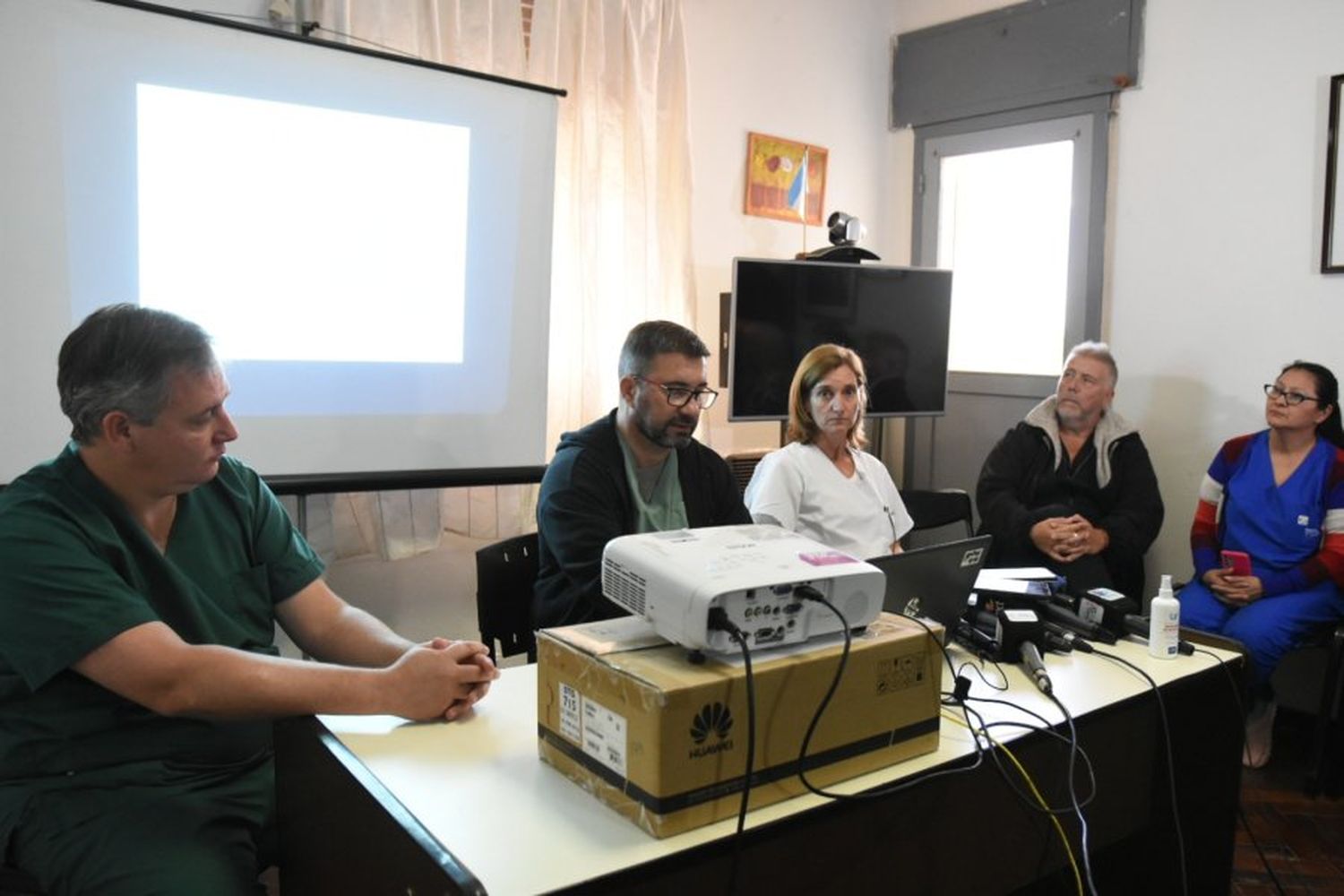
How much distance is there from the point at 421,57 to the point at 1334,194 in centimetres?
294

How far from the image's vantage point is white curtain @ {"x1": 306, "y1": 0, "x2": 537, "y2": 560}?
2852 millimetres

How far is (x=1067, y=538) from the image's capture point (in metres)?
3.27

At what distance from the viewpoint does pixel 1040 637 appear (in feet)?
5.81

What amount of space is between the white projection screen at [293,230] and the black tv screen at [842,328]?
0.83m

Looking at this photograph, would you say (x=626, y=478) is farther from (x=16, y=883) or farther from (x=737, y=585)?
(x=16, y=883)

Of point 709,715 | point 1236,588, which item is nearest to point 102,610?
point 709,715

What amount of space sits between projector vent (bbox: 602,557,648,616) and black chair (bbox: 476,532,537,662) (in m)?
0.93

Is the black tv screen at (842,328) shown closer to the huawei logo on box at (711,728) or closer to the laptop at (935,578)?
the laptop at (935,578)

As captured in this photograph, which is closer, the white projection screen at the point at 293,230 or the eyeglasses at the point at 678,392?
the eyeglasses at the point at 678,392

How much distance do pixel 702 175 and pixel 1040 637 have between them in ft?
8.50

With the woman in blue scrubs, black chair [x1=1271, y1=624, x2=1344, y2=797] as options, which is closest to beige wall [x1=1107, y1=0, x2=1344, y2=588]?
the woman in blue scrubs

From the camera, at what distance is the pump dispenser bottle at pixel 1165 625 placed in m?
1.81

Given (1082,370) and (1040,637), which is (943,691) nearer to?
(1040,637)

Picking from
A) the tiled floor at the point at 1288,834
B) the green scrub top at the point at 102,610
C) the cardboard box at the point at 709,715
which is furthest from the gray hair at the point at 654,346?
the tiled floor at the point at 1288,834
